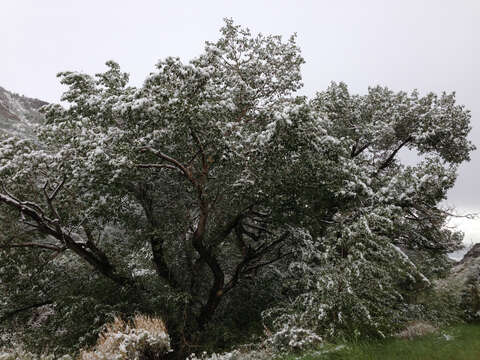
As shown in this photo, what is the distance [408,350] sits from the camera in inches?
270

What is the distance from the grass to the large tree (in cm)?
152

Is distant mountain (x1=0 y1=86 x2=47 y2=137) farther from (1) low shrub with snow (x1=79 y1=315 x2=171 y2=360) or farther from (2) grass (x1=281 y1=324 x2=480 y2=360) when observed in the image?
(2) grass (x1=281 y1=324 x2=480 y2=360)

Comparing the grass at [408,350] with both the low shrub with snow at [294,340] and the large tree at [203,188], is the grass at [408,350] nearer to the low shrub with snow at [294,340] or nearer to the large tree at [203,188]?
the low shrub with snow at [294,340]

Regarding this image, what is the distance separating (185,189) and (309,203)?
198 inches

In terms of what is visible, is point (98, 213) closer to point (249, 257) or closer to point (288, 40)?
point (249, 257)

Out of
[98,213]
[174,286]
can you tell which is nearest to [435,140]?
[174,286]

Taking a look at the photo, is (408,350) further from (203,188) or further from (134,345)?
(203,188)

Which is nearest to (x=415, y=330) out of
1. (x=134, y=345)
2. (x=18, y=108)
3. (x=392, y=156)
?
(x=134, y=345)

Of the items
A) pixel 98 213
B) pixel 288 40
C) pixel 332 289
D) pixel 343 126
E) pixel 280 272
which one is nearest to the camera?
pixel 332 289

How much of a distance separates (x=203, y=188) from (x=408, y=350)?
758 cm

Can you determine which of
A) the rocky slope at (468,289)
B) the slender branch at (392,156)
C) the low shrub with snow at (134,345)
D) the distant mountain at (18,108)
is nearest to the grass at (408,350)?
the rocky slope at (468,289)

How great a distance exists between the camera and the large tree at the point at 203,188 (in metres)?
9.70

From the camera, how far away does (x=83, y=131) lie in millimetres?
10016

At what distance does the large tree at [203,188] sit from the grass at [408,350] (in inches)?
59.7
